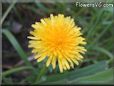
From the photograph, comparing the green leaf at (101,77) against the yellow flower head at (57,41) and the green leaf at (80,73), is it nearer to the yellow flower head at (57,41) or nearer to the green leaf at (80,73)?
the green leaf at (80,73)

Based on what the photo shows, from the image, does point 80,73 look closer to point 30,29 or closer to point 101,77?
point 101,77

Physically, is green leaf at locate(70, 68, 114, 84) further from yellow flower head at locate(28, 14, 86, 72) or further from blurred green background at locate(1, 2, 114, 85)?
yellow flower head at locate(28, 14, 86, 72)

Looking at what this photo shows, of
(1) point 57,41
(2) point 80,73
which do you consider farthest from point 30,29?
(1) point 57,41

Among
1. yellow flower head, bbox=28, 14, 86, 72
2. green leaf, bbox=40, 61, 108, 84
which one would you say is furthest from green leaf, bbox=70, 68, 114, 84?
yellow flower head, bbox=28, 14, 86, 72

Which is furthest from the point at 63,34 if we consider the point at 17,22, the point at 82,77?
the point at 17,22

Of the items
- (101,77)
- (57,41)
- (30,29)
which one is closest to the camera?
(57,41)

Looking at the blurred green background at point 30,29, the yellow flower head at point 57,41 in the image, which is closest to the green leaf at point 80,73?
the blurred green background at point 30,29
